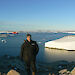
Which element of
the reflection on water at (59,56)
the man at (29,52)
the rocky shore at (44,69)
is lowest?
the reflection on water at (59,56)

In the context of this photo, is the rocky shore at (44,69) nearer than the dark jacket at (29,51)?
No

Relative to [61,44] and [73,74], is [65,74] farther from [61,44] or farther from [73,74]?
[61,44]

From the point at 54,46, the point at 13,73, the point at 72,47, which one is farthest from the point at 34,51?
the point at 54,46

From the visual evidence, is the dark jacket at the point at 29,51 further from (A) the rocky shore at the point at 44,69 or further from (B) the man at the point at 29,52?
(A) the rocky shore at the point at 44,69

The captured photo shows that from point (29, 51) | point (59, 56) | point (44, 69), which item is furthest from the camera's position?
point (59, 56)

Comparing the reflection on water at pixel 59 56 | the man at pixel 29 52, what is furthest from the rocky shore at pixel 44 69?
the reflection on water at pixel 59 56

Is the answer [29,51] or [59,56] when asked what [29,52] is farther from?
[59,56]

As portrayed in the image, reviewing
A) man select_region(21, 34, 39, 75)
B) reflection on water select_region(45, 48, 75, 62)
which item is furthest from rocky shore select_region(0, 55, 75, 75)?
reflection on water select_region(45, 48, 75, 62)

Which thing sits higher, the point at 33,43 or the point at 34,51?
the point at 33,43

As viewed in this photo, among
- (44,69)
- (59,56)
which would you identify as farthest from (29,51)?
(59,56)

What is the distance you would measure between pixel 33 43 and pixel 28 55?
19.9 inches

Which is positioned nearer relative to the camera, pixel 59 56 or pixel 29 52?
pixel 29 52

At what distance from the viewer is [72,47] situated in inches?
685

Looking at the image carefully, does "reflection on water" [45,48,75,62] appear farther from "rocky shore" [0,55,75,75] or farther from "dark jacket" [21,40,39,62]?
"dark jacket" [21,40,39,62]
